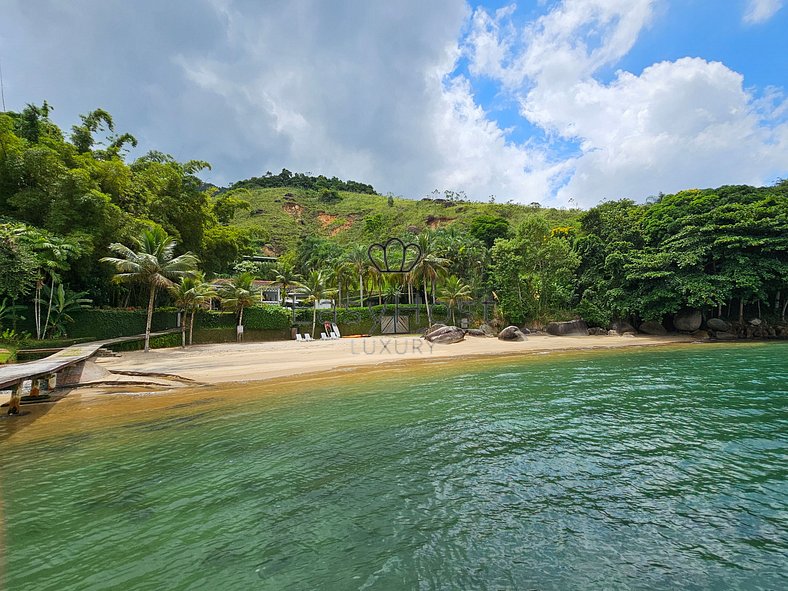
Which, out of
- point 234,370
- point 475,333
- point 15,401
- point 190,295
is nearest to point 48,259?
point 190,295

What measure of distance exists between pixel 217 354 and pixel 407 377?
14.3 m

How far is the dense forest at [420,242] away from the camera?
73.6 feet

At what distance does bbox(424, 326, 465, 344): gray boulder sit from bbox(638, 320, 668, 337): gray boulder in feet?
62.4

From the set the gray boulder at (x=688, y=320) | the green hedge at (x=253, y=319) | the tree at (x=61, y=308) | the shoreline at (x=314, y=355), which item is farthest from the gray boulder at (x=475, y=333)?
the tree at (x=61, y=308)

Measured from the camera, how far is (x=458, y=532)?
17.0 feet

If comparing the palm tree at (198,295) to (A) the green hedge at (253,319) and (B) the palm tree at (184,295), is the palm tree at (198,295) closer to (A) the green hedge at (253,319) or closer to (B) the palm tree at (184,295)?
(B) the palm tree at (184,295)

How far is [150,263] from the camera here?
79.0 ft

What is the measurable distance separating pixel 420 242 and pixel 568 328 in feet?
61.7

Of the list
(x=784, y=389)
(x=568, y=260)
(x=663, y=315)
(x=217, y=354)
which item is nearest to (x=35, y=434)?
(x=217, y=354)

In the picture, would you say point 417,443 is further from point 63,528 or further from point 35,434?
point 35,434

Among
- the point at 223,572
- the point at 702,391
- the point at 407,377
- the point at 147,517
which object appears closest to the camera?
the point at 223,572

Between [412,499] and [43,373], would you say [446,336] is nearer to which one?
[43,373]

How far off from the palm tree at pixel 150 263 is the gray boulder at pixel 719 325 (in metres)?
44.6

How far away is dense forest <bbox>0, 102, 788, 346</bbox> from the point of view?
883 inches
